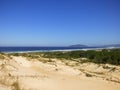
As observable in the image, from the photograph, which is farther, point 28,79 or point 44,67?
point 44,67

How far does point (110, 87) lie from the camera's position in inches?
660

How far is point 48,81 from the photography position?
1658 cm

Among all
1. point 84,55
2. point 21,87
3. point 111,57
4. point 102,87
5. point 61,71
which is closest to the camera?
point 21,87

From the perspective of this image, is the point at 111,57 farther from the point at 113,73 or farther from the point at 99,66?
the point at 113,73

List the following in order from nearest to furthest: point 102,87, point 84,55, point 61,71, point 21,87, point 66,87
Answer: point 21,87, point 66,87, point 102,87, point 61,71, point 84,55

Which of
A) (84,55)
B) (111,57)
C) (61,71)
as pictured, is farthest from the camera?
(84,55)

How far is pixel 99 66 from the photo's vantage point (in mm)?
30344

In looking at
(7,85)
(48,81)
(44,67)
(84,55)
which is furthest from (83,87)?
(84,55)

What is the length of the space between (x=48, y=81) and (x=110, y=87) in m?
4.67

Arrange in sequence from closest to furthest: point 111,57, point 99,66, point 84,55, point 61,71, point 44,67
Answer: point 61,71 < point 44,67 < point 99,66 < point 111,57 < point 84,55

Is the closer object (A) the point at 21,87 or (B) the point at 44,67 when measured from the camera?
(A) the point at 21,87

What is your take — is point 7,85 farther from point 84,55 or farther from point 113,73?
point 84,55

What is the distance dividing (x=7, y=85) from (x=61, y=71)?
10847mm

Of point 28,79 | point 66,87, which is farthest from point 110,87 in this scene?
point 28,79
